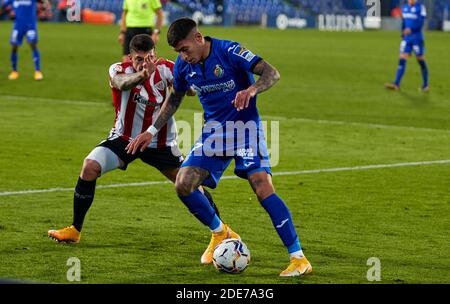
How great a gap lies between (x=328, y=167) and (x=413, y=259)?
18.6 ft

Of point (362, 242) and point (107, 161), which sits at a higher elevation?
point (107, 161)

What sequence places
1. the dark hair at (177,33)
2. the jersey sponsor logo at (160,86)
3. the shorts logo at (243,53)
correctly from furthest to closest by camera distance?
the jersey sponsor logo at (160,86) < the shorts logo at (243,53) < the dark hair at (177,33)

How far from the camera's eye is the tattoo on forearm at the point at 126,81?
10.0 m

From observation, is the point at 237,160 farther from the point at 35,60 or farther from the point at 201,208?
the point at 35,60

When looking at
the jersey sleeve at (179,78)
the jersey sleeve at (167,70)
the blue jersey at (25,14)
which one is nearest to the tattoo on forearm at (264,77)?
the jersey sleeve at (179,78)

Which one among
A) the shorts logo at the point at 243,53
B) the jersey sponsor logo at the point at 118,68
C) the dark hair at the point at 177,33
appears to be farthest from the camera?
the jersey sponsor logo at the point at 118,68

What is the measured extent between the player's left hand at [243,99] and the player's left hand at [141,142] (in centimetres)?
128

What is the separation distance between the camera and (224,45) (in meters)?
9.09

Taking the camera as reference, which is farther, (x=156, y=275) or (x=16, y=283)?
(x=156, y=275)

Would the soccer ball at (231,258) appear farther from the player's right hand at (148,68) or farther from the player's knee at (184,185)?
the player's right hand at (148,68)

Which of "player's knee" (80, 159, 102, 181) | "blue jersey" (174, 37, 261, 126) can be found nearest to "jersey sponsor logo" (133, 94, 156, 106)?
"player's knee" (80, 159, 102, 181)
